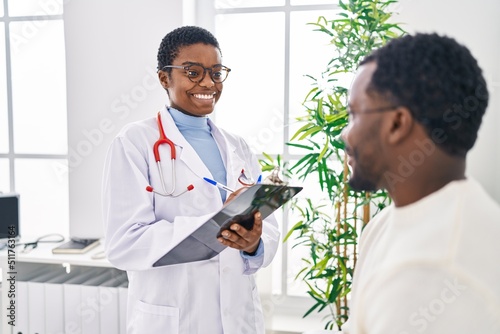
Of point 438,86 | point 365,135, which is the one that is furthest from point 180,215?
point 438,86

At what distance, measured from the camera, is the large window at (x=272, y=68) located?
2240mm

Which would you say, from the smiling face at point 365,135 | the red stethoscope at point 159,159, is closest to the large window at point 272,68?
the red stethoscope at point 159,159

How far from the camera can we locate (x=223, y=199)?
137 centimetres

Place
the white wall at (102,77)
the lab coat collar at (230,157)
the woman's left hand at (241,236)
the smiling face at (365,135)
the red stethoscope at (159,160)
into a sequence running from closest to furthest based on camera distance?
the smiling face at (365,135)
the woman's left hand at (241,236)
the red stethoscope at (159,160)
the lab coat collar at (230,157)
the white wall at (102,77)

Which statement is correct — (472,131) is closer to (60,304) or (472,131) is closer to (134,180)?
(134,180)

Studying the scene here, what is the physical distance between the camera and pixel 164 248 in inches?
45.2

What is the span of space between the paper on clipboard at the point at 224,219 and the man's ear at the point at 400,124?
0.35m

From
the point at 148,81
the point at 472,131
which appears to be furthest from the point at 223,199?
the point at 148,81

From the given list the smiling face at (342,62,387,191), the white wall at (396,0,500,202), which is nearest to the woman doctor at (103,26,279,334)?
the smiling face at (342,62,387,191)

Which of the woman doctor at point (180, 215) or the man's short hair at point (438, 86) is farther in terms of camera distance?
the woman doctor at point (180, 215)

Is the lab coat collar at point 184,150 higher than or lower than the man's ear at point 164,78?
Answer: lower

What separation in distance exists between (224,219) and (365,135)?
0.46 meters

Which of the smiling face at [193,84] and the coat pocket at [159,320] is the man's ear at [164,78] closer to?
the smiling face at [193,84]

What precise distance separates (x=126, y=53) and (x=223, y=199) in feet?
3.93
